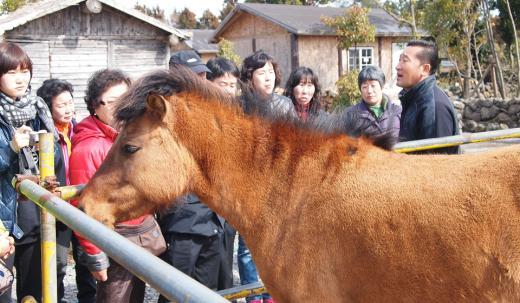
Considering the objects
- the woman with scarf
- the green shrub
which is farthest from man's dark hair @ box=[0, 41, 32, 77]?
the green shrub

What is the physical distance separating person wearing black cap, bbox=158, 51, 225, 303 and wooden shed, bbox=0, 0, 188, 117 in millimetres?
10645

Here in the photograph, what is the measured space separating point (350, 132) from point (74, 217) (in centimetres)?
144

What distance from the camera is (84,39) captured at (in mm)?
13828

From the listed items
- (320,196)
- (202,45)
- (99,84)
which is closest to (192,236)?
(99,84)

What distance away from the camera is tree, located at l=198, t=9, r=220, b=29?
195ft

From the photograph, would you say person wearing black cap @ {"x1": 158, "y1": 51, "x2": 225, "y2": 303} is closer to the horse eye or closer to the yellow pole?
the horse eye

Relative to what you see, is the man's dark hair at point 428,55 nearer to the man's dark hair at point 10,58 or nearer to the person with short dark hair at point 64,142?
the person with short dark hair at point 64,142

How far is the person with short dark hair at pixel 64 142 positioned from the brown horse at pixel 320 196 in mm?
1337

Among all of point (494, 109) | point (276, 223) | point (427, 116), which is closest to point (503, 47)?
point (494, 109)

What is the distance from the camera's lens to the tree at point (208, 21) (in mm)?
59344

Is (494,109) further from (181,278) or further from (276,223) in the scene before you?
(181,278)

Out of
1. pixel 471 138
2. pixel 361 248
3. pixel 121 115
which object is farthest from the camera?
pixel 471 138

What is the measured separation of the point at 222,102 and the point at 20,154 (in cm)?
118

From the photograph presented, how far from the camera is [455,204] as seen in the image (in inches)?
88.5
